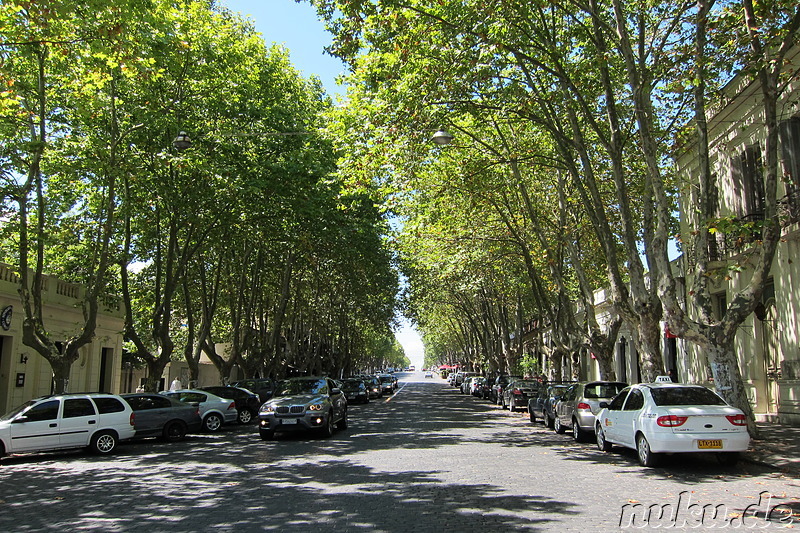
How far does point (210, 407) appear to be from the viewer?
19859 millimetres

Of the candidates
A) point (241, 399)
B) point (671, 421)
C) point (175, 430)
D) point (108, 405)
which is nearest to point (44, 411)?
point (108, 405)

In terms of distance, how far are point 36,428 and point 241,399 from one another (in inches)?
379

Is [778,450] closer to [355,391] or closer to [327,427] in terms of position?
[327,427]

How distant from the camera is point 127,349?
3650 cm

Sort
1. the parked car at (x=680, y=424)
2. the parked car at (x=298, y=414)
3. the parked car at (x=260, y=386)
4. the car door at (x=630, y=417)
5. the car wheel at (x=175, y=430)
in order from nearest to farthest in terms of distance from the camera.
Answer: the parked car at (x=680, y=424), the car door at (x=630, y=417), the parked car at (x=298, y=414), the car wheel at (x=175, y=430), the parked car at (x=260, y=386)

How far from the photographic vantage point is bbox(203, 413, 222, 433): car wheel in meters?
19.6

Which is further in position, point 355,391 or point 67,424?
point 355,391

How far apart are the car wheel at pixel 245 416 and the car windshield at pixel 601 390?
12.6m

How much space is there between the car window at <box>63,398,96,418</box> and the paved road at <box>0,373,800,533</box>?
95 cm

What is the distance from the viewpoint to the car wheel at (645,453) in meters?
10.6

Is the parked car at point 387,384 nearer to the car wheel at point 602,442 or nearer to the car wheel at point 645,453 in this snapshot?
the car wheel at point 602,442

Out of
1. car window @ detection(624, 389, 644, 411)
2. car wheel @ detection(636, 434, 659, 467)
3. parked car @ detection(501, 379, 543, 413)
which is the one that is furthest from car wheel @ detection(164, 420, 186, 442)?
parked car @ detection(501, 379, 543, 413)

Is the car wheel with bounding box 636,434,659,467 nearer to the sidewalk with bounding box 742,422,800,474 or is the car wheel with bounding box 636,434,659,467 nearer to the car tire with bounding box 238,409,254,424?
the sidewalk with bounding box 742,422,800,474

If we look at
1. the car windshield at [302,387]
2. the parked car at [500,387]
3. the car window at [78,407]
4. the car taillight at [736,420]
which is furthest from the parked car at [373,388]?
the car taillight at [736,420]
